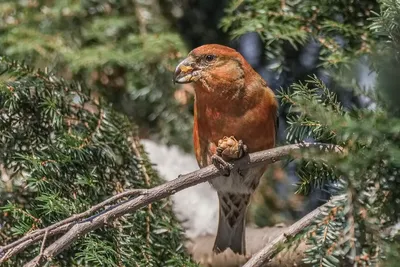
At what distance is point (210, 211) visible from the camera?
11.5 ft

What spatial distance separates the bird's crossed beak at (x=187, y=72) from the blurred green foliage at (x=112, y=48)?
0.54 m

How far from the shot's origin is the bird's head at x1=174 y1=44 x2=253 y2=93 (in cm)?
286

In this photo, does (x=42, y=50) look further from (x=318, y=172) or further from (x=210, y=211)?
(x=318, y=172)

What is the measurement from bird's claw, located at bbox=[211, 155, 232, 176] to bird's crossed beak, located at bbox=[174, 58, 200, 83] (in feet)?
1.84

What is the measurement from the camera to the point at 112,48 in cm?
351

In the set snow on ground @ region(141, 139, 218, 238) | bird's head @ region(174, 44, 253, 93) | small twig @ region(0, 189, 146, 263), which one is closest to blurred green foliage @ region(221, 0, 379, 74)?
bird's head @ region(174, 44, 253, 93)

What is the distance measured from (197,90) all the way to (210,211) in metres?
0.80

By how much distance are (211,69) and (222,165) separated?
→ 0.63 meters

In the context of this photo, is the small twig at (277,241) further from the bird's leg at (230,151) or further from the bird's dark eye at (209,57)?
the bird's dark eye at (209,57)

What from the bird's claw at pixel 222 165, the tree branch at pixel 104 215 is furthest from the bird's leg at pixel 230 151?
the tree branch at pixel 104 215

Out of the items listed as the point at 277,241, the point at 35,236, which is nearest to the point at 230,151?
the point at 277,241

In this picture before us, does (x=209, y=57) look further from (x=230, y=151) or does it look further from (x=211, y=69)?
(x=230, y=151)

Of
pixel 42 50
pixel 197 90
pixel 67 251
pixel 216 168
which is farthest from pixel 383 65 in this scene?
pixel 42 50

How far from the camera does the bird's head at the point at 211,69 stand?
2861mm
